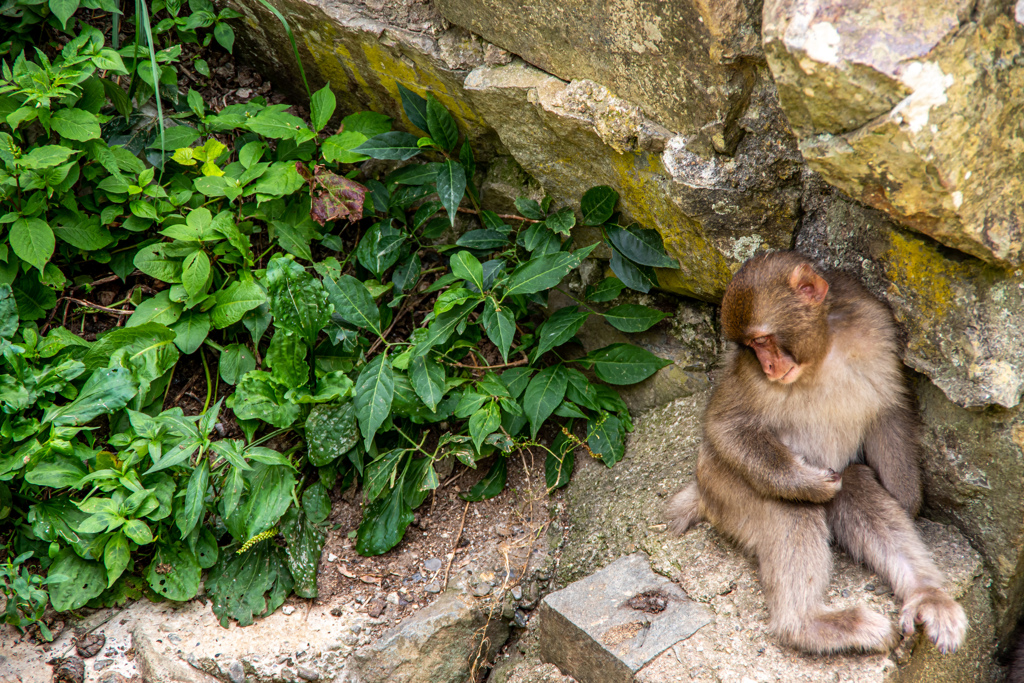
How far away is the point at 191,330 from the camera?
11.9 ft

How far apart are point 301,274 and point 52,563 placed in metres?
1.59

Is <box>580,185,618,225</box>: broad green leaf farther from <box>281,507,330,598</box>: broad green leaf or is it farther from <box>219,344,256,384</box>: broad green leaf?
<box>281,507,330,598</box>: broad green leaf

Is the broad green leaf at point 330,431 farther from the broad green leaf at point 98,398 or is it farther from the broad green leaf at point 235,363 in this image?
the broad green leaf at point 98,398

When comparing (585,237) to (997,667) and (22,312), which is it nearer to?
(997,667)

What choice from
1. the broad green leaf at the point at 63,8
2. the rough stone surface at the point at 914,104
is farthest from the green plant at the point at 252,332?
the rough stone surface at the point at 914,104

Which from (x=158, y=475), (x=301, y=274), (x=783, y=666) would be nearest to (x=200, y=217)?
(x=301, y=274)

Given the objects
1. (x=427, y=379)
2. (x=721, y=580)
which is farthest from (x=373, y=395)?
(x=721, y=580)

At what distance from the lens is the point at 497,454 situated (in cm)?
369

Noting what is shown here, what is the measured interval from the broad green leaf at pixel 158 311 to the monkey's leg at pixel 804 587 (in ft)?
8.92

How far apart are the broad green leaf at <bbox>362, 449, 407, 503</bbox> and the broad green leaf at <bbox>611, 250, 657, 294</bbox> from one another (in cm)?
127

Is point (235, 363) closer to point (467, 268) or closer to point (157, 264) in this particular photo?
point (157, 264)

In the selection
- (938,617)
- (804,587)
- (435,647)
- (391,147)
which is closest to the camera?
(938,617)

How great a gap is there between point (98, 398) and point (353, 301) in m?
1.15

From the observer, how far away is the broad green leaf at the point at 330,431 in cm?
343
